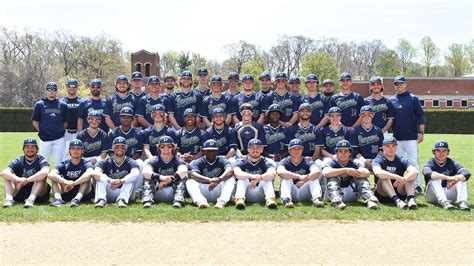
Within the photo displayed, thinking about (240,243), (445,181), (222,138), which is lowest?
(240,243)

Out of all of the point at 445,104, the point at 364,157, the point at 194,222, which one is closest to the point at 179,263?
the point at 194,222

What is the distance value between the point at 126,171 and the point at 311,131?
3.71 m

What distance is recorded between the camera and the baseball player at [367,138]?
9141mm

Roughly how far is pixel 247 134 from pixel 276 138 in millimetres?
604

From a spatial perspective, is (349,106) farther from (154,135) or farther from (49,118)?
(49,118)

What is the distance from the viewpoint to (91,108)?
10016 millimetres

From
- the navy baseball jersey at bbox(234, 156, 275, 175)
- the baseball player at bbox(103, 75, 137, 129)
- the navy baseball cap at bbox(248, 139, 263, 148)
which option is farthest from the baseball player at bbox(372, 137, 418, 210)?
the baseball player at bbox(103, 75, 137, 129)

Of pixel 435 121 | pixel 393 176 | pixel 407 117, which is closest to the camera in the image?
pixel 393 176

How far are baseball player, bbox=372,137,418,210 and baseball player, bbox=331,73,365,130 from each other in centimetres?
137

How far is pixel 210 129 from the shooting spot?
942cm

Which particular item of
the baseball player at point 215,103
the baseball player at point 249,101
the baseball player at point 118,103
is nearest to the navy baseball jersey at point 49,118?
the baseball player at point 118,103

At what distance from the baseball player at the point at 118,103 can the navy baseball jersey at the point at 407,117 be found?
5.66m

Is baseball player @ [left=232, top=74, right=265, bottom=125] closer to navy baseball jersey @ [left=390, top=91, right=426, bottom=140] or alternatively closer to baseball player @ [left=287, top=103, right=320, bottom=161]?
baseball player @ [left=287, top=103, right=320, bottom=161]

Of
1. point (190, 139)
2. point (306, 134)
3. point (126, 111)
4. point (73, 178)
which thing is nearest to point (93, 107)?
point (126, 111)
